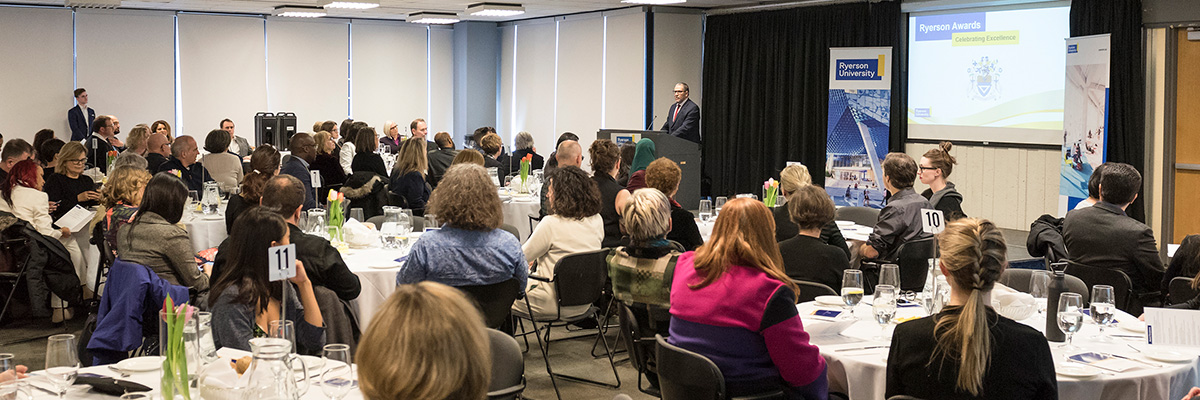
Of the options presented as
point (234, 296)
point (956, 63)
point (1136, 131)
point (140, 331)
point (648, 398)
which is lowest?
point (648, 398)

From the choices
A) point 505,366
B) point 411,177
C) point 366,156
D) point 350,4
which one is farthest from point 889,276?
point 350,4

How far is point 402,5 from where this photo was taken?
45.3 feet

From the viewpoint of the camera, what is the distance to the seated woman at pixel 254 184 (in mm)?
5668

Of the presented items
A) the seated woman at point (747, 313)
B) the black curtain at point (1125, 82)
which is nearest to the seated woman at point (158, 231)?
the seated woman at point (747, 313)

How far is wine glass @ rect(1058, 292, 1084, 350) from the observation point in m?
3.27

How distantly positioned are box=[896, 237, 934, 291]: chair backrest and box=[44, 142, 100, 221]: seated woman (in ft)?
17.9

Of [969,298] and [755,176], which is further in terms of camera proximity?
[755,176]

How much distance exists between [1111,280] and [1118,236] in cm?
25

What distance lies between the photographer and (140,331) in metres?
4.05

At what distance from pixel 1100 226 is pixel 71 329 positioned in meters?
6.31

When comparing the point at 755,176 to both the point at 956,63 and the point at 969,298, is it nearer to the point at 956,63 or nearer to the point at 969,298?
the point at 956,63

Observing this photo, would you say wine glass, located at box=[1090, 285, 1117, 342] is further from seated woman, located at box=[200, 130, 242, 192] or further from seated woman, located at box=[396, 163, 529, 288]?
seated woman, located at box=[200, 130, 242, 192]

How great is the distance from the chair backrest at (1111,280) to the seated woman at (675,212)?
1975mm

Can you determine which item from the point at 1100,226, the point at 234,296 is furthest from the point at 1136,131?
the point at 234,296
